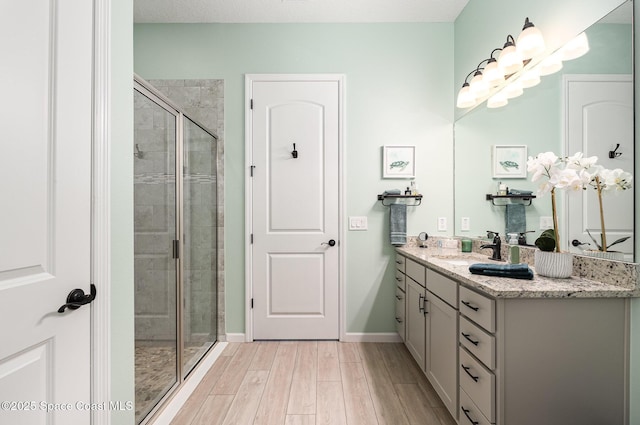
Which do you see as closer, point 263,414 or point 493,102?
point 263,414

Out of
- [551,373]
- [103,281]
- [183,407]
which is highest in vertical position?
[103,281]

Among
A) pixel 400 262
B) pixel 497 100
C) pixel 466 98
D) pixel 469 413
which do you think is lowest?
pixel 469 413

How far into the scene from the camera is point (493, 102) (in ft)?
7.43

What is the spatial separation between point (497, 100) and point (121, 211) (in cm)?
242

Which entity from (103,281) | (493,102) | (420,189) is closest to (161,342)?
(103,281)

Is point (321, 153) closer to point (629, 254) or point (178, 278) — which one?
point (178, 278)

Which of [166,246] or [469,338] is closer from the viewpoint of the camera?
[469,338]

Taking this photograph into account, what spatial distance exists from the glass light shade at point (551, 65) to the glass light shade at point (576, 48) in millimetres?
30

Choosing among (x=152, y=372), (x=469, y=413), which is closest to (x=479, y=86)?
(x=469, y=413)

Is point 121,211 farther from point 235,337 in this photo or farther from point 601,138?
point 601,138

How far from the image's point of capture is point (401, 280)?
269 centimetres

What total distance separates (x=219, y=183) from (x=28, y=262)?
6.61 feet

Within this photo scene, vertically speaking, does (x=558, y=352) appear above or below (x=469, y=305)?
below

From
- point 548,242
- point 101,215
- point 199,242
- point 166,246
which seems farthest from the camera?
point 199,242
